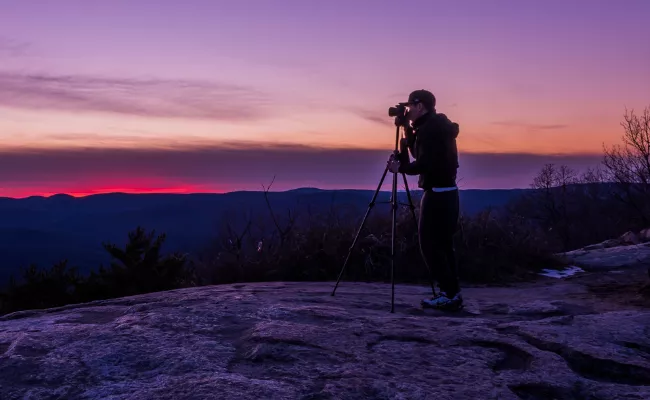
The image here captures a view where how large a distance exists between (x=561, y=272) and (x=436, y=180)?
18.5ft

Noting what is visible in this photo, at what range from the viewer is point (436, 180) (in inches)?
239

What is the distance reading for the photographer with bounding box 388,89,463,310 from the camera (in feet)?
19.7

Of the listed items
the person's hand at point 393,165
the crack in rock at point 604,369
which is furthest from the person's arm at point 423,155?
the crack in rock at point 604,369

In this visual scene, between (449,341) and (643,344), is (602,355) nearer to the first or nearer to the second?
(643,344)

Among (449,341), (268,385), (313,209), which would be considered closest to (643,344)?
(449,341)

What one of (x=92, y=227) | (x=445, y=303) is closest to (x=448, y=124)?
(x=445, y=303)

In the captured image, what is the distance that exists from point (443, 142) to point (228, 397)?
356cm

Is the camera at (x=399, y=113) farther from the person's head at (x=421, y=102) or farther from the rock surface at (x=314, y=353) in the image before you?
the rock surface at (x=314, y=353)

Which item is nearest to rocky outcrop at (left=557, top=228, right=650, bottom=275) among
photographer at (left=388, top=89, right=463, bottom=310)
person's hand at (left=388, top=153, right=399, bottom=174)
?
photographer at (left=388, top=89, right=463, bottom=310)

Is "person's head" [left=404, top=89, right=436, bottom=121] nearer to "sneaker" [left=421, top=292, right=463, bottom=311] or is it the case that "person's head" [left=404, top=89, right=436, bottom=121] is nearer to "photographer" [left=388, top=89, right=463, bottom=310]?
"photographer" [left=388, top=89, right=463, bottom=310]

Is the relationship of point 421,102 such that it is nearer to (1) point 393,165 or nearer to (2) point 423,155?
(2) point 423,155

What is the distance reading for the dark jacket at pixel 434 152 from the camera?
5980mm

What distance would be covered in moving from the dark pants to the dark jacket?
14cm

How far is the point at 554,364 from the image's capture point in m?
4.18
